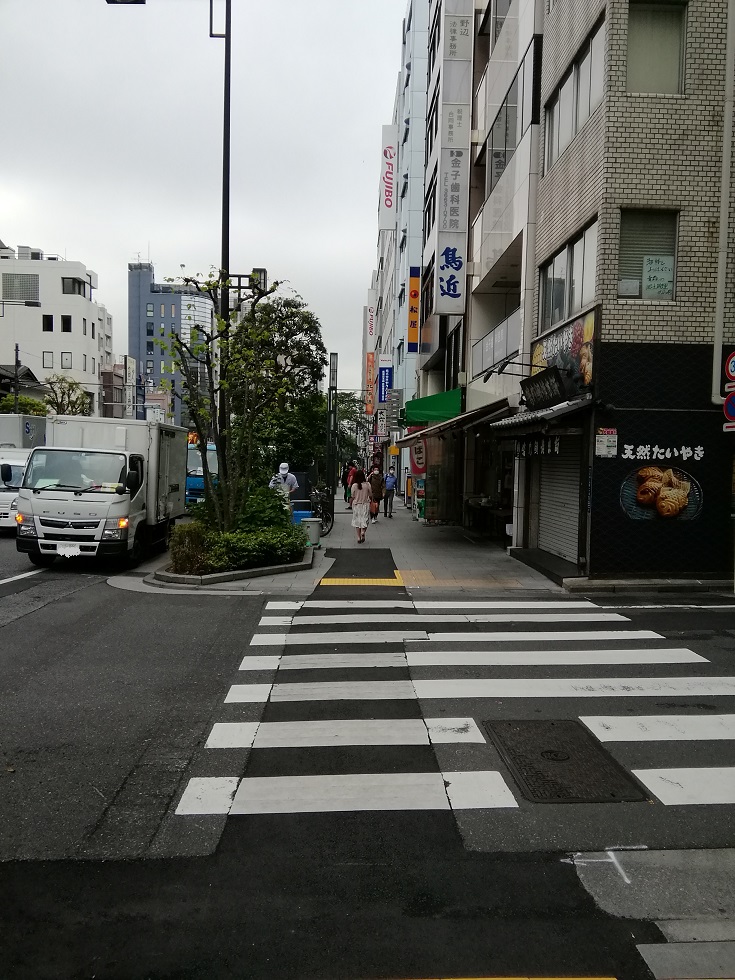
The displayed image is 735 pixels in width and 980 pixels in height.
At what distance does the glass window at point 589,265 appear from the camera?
13.9 metres

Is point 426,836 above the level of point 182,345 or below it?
below

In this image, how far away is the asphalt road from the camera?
348 cm

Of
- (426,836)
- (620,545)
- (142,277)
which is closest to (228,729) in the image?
(426,836)

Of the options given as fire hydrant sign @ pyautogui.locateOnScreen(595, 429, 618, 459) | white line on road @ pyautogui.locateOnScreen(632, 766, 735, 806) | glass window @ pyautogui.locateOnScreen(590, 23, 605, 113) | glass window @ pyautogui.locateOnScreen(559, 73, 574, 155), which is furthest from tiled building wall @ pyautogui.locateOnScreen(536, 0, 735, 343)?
white line on road @ pyautogui.locateOnScreen(632, 766, 735, 806)

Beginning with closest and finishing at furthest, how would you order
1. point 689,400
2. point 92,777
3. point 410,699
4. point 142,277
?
point 92,777, point 410,699, point 689,400, point 142,277

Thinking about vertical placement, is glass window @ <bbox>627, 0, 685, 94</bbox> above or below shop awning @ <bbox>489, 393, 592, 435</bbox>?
above

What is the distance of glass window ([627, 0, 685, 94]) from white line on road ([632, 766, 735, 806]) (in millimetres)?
11727

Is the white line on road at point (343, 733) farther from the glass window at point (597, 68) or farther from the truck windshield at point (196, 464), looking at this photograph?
the truck windshield at point (196, 464)

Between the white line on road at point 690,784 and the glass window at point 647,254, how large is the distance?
9698 mm

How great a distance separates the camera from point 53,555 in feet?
48.8

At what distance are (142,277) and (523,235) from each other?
125 m

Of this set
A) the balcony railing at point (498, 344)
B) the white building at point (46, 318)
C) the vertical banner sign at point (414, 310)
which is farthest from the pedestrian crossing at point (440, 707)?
the white building at point (46, 318)

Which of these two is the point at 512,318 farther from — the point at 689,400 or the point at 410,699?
the point at 410,699

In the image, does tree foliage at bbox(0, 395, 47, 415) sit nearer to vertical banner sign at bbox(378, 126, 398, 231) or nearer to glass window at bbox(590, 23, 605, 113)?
vertical banner sign at bbox(378, 126, 398, 231)
